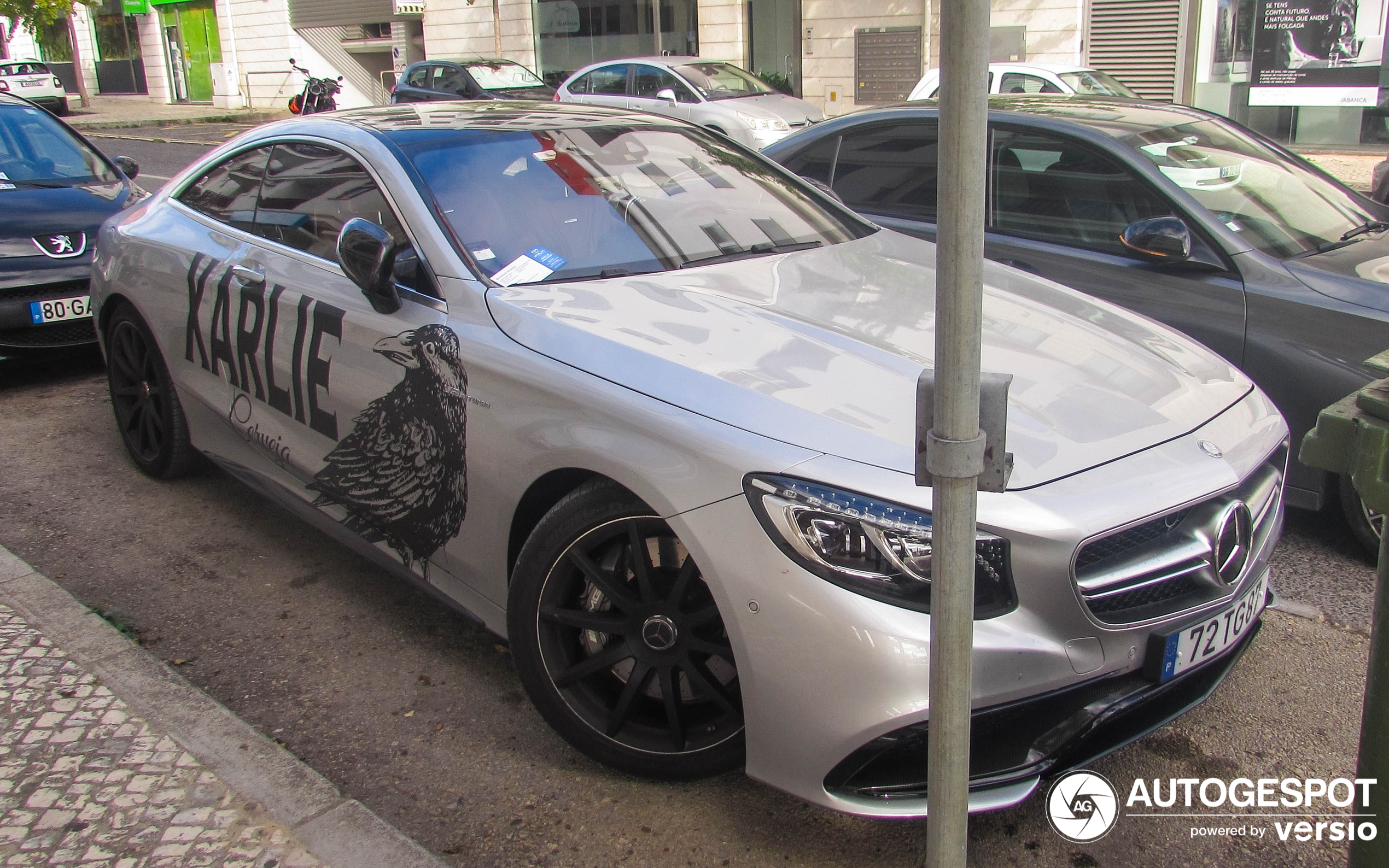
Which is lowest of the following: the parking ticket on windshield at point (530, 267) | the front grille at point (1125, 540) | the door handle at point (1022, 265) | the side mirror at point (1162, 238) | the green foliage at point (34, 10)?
the front grille at point (1125, 540)

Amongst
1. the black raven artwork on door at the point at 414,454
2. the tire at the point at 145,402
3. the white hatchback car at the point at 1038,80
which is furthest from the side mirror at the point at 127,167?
the white hatchback car at the point at 1038,80

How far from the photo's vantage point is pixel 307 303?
352 centimetres

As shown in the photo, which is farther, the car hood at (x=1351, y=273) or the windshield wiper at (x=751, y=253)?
the car hood at (x=1351, y=273)

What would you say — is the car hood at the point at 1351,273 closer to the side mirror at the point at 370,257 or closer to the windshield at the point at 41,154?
the side mirror at the point at 370,257

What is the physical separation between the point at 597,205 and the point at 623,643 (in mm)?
1407

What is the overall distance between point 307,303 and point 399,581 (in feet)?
3.27

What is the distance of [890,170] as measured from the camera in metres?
5.33

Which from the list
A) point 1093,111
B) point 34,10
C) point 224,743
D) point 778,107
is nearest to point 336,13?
point 34,10

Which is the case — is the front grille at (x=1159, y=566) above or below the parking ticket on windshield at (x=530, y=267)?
below

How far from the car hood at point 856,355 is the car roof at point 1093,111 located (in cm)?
160

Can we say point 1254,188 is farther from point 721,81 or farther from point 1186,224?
point 721,81

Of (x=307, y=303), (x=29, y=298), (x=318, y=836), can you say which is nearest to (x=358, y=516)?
(x=307, y=303)

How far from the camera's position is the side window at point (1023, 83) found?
12648 millimetres

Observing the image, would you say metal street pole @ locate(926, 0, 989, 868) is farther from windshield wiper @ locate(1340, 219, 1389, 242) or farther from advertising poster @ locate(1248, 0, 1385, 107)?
advertising poster @ locate(1248, 0, 1385, 107)
